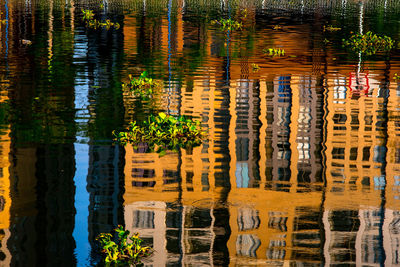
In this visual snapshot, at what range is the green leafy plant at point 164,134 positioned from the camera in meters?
11.4

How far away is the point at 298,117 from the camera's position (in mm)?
13523

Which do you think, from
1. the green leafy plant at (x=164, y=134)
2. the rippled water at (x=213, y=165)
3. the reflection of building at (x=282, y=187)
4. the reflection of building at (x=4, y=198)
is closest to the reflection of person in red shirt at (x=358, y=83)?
the rippled water at (x=213, y=165)

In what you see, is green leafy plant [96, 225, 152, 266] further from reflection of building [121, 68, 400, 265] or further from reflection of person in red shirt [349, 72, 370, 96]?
reflection of person in red shirt [349, 72, 370, 96]

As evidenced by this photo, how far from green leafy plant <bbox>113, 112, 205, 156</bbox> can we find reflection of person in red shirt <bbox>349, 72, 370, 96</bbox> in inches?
247

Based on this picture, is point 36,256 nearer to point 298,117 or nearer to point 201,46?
point 298,117

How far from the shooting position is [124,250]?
261 inches

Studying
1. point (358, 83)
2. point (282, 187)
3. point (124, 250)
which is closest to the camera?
point (124, 250)

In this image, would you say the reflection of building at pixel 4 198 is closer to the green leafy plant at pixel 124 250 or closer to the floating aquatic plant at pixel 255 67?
the green leafy plant at pixel 124 250

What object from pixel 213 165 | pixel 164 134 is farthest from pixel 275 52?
pixel 213 165

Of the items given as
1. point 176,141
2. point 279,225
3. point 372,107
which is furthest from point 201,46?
point 279,225

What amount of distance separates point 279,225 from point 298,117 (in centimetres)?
617

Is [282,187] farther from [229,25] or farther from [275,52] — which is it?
[229,25]

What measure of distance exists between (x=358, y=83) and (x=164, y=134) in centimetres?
803

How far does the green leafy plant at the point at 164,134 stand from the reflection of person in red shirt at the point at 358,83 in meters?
6.28
